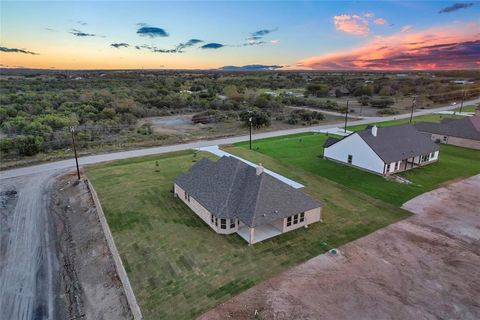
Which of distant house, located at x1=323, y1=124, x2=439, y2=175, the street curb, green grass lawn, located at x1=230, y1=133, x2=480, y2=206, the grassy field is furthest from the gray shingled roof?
the street curb

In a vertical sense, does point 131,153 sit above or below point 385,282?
below

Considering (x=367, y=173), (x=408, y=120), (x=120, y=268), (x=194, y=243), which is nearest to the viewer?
(x=120, y=268)

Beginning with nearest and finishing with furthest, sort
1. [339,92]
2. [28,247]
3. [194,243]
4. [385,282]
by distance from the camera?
[385,282] → [194,243] → [28,247] → [339,92]

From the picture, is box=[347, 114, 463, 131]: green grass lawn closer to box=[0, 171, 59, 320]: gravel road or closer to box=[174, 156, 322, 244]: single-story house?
box=[174, 156, 322, 244]: single-story house

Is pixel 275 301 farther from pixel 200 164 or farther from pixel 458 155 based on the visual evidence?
pixel 458 155

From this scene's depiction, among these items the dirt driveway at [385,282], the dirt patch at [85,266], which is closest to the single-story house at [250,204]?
the dirt driveway at [385,282]

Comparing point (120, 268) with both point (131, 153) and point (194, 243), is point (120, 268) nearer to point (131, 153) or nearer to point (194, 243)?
point (194, 243)

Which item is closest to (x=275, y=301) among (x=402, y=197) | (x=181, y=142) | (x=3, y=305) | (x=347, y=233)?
(x=347, y=233)

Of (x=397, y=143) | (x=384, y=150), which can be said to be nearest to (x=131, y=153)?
(x=384, y=150)

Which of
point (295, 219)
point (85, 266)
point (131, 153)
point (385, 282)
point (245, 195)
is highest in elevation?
point (245, 195)
